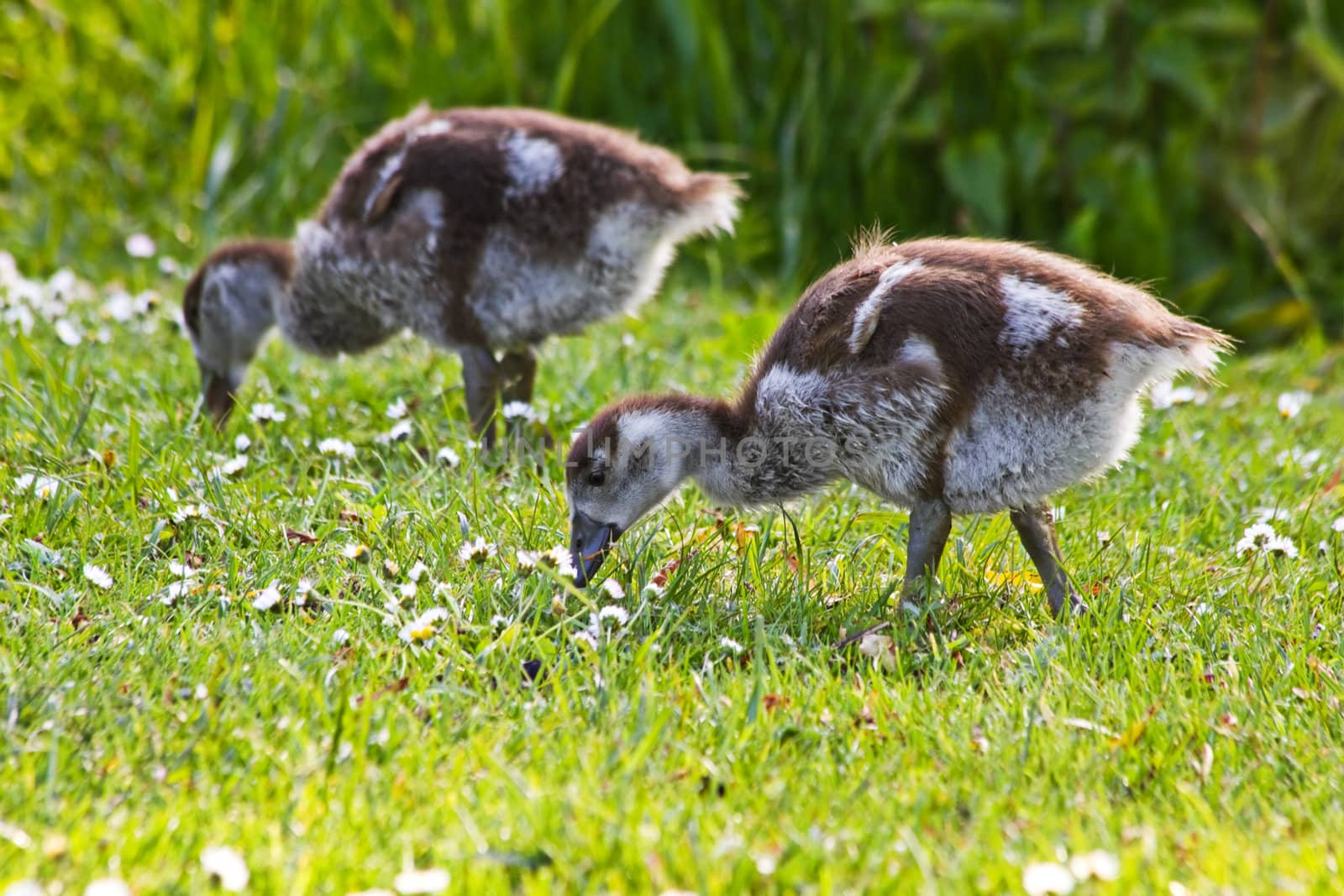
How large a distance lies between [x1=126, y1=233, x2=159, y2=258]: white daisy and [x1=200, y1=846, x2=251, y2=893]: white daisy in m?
5.91

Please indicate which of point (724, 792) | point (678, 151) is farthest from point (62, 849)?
point (678, 151)

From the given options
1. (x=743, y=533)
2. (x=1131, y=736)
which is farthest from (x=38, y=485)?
(x=1131, y=736)

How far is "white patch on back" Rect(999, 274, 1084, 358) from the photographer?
4250mm

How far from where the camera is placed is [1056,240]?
341 inches

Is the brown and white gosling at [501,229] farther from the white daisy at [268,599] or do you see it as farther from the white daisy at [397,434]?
the white daisy at [268,599]

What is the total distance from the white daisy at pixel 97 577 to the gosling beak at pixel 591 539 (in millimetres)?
1385

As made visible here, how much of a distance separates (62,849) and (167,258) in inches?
233

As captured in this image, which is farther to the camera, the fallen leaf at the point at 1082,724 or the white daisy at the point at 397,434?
the white daisy at the point at 397,434

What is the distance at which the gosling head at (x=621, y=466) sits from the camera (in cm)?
462

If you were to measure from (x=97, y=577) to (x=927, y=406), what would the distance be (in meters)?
2.47

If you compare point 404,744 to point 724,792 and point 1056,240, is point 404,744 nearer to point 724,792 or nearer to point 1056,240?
point 724,792

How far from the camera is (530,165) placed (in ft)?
18.8

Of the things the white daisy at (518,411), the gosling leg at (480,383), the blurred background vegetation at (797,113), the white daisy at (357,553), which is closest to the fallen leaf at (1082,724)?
the white daisy at (357,553)

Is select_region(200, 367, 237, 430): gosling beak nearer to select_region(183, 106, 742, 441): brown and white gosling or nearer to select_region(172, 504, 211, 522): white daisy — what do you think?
select_region(183, 106, 742, 441): brown and white gosling
